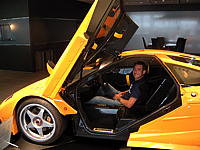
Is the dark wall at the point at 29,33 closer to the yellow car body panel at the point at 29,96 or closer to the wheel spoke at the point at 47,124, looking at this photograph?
the yellow car body panel at the point at 29,96

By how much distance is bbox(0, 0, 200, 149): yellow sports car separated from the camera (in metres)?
2.31

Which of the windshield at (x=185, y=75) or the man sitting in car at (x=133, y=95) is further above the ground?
the windshield at (x=185, y=75)

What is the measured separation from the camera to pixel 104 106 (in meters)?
2.81

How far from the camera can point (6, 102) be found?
2.84 metres

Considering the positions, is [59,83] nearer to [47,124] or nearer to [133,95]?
[47,124]

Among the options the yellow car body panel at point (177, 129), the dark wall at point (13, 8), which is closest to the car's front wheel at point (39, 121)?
the yellow car body panel at point (177, 129)

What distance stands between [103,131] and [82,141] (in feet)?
1.45

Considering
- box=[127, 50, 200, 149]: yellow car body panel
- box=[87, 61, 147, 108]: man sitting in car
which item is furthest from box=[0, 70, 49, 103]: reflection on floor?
box=[127, 50, 200, 149]: yellow car body panel

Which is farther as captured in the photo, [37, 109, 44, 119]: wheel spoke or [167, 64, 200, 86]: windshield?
[37, 109, 44, 119]: wheel spoke

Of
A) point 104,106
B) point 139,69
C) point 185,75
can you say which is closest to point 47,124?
point 104,106

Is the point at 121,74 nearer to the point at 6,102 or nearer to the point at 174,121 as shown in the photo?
the point at 174,121

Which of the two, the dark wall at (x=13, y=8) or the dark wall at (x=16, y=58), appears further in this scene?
the dark wall at (x=16, y=58)

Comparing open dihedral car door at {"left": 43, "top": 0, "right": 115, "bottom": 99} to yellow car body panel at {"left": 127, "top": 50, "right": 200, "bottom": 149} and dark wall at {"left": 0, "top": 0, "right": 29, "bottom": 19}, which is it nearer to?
yellow car body panel at {"left": 127, "top": 50, "right": 200, "bottom": 149}

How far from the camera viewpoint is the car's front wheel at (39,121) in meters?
2.65
